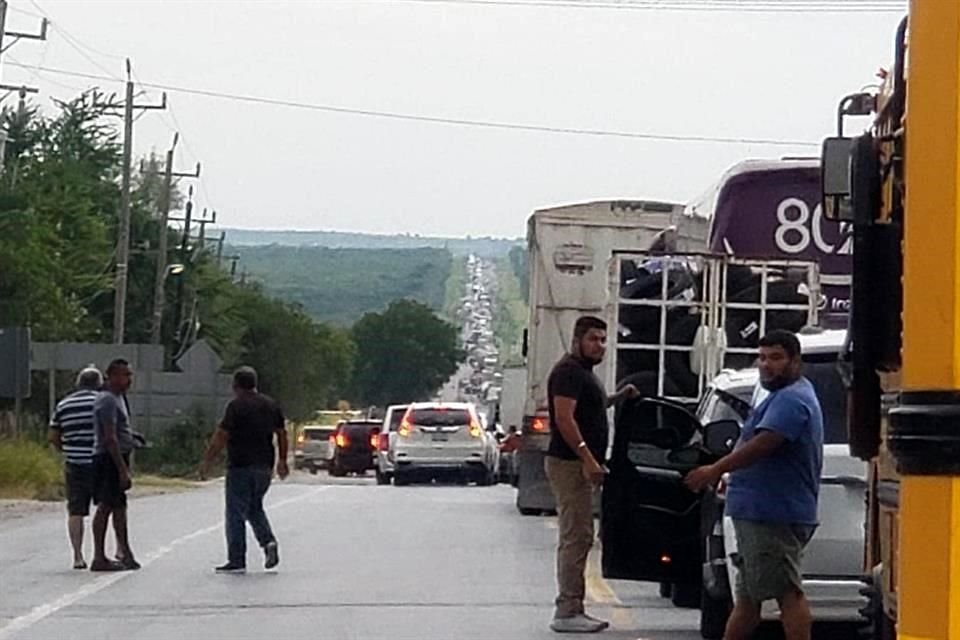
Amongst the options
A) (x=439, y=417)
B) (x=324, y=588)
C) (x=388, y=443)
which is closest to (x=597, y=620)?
(x=324, y=588)

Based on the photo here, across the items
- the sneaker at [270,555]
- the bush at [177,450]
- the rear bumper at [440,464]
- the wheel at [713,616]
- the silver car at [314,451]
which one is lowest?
the silver car at [314,451]

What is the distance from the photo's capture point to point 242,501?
60.3 ft

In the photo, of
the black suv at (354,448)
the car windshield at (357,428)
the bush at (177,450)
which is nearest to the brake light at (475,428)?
the bush at (177,450)

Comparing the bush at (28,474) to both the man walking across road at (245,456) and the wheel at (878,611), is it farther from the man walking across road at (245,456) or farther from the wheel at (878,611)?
the wheel at (878,611)

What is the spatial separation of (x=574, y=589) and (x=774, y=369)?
372 cm

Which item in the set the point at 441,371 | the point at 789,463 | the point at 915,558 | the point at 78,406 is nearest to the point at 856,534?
the point at 789,463

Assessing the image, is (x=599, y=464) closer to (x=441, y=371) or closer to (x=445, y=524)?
(x=445, y=524)

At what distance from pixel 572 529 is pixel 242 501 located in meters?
5.15

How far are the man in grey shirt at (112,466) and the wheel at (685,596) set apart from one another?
16.9 ft

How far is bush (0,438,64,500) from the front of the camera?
34.8 m

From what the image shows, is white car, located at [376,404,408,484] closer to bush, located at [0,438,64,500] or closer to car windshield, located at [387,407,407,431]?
car windshield, located at [387,407,407,431]

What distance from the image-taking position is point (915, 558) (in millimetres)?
4383

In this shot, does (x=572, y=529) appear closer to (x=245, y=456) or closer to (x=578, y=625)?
(x=578, y=625)

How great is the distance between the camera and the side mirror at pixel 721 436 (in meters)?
11.9
